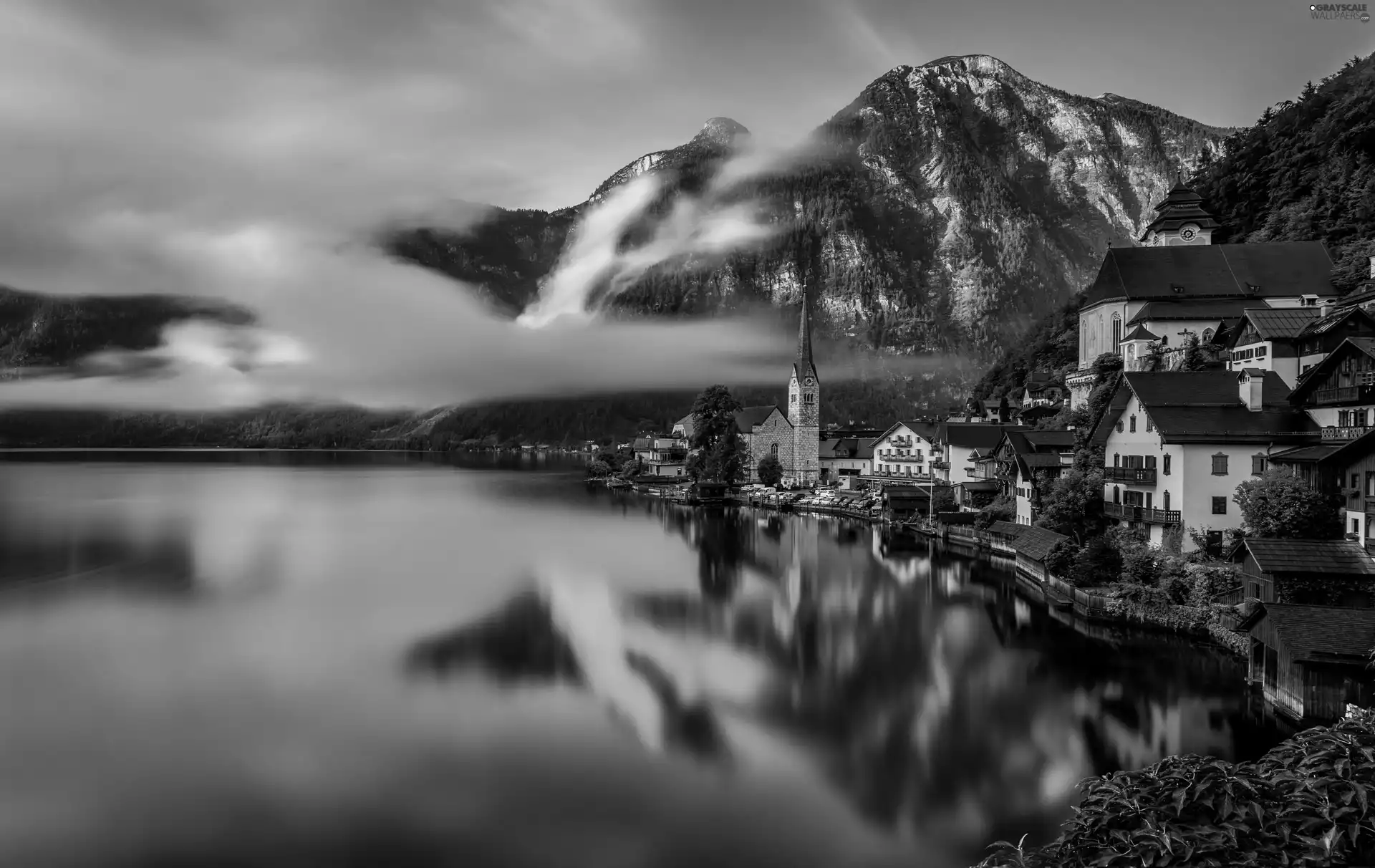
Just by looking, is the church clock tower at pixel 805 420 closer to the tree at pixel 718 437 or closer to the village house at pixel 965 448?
the tree at pixel 718 437

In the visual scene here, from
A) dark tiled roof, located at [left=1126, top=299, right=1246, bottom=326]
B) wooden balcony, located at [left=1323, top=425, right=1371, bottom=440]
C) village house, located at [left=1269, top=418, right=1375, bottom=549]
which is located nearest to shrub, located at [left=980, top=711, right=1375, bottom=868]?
village house, located at [left=1269, top=418, right=1375, bottom=549]

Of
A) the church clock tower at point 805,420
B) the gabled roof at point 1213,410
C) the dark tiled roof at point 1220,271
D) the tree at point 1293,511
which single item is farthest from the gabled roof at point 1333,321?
the church clock tower at point 805,420

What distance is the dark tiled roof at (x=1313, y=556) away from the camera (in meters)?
21.7

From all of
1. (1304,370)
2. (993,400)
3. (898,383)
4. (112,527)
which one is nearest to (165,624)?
(112,527)

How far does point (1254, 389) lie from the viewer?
30922mm

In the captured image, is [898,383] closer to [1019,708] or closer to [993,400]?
[993,400]

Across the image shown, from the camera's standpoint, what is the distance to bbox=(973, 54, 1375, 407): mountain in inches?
2128

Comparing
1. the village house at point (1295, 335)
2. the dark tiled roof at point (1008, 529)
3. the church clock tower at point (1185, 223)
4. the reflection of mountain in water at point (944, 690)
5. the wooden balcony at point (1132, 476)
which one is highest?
the church clock tower at point (1185, 223)

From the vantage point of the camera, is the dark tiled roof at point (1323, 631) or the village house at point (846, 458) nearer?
the dark tiled roof at point (1323, 631)

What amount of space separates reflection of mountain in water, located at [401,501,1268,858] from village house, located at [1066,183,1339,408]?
836 inches

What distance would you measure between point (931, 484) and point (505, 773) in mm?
48140

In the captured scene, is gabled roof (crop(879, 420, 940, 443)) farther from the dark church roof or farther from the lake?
the lake

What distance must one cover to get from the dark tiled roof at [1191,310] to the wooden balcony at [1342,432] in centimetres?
2310

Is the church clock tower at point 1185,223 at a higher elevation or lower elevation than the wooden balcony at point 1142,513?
higher
